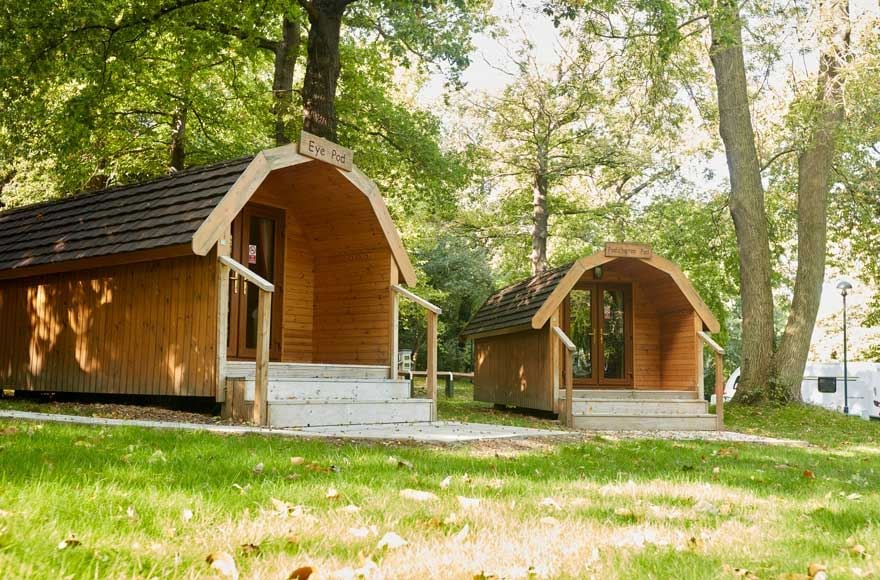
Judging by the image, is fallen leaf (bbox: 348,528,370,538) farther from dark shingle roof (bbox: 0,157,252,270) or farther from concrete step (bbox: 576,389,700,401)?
concrete step (bbox: 576,389,700,401)

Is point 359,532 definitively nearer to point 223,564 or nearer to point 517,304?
point 223,564

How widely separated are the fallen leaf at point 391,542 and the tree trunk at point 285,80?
1466 centimetres

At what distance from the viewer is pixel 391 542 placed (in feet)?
9.83

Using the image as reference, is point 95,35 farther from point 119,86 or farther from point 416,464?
point 416,464

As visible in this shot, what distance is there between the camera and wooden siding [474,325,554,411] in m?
14.6

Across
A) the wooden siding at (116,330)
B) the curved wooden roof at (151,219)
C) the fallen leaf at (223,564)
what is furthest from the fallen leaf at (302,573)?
the wooden siding at (116,330)

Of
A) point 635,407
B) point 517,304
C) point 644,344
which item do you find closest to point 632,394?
point 644,344

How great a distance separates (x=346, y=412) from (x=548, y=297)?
17.6ft

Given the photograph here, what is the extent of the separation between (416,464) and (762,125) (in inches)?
649


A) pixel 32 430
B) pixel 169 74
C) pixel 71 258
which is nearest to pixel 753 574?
pixel 32 430

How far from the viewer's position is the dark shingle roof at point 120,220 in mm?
9438

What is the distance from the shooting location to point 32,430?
20.9 feet

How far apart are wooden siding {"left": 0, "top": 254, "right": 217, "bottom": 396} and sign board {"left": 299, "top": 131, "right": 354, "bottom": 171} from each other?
1.88 meters

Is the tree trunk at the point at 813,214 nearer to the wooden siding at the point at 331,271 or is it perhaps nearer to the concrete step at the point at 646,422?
the concrete step at the point at 646,422
